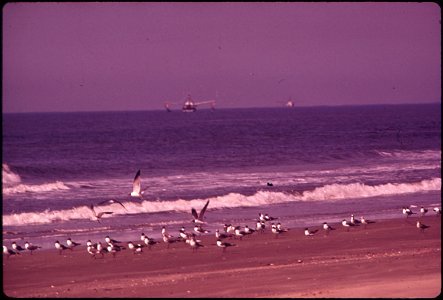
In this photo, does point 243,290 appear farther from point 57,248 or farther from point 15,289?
point 57,248

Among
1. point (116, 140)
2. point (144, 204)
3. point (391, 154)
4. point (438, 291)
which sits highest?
point (116, 140)

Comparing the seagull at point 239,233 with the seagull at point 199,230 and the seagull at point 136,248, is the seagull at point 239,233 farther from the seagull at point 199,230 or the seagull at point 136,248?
the seagull at point 136,248

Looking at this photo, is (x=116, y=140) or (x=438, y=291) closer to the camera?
(x=438, y=291)

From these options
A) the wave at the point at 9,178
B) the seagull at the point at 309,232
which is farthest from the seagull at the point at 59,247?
the wave at the point at 9,178

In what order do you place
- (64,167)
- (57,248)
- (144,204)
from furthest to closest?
(64,167) < (144,204) < (57,248)

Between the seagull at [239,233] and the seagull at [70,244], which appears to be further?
the seagull at [239,233]

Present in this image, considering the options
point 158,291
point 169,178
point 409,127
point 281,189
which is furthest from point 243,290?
point 409,127
